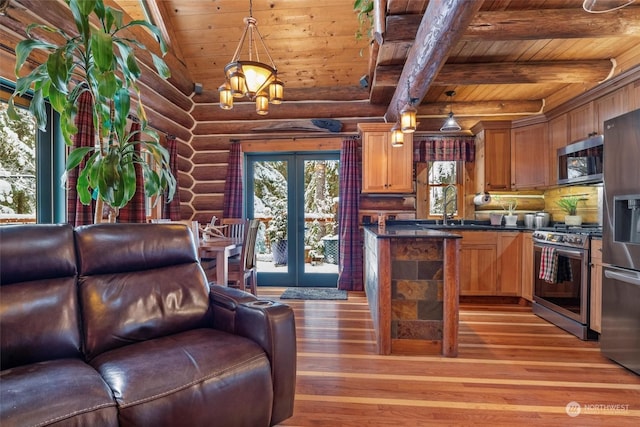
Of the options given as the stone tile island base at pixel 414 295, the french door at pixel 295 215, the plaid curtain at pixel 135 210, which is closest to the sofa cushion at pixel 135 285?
the stone tile island base at pixel 414 295

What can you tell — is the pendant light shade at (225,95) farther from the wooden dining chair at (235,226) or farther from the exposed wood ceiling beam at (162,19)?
the exposed wood ceiling beam at (162,19)

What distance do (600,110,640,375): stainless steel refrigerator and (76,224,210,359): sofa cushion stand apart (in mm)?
2979

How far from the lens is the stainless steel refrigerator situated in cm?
228

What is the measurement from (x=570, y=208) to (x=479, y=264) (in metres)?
1.37

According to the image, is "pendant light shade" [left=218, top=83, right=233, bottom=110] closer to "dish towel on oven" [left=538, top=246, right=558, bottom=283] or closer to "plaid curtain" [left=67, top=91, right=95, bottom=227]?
"plaid curtain" [left=67, top=91, right=95, bottom=227]

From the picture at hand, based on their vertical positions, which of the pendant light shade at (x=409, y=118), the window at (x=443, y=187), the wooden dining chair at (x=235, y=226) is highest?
the pendant light shade at (x=409, y=118)

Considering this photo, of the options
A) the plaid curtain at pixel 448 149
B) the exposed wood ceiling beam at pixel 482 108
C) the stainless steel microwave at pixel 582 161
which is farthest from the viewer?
the plaid curtain at pixel 448 149

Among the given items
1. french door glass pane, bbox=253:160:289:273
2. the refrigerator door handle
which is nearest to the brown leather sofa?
the refrigerator door handle

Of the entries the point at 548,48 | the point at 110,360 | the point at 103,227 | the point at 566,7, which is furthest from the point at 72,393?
the point at 548,48

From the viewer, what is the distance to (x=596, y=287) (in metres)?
2.85

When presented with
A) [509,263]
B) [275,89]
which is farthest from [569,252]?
[275,89]

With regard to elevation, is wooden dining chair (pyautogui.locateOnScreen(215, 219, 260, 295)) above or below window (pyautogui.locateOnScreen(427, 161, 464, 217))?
below

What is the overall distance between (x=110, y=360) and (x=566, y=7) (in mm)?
4015

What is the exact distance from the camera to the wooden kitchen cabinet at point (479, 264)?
4051 mm
